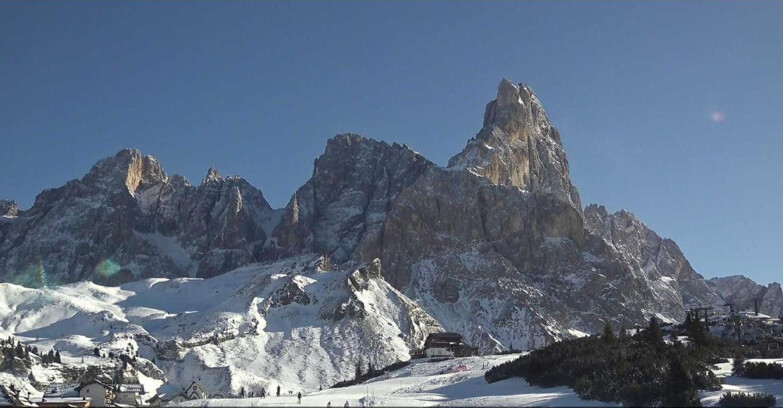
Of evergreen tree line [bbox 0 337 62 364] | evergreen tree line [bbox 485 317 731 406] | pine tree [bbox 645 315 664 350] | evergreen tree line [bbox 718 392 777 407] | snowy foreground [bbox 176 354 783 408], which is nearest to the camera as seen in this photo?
evergreen tree line [bbox 718 392 777 407]

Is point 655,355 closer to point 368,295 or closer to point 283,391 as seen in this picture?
point 283,391

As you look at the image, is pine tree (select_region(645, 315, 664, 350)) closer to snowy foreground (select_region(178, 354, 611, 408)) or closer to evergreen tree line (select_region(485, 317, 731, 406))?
evergreen tree line (select_region(485, 317, 731, 406))

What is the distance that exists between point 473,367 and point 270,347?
72205mm

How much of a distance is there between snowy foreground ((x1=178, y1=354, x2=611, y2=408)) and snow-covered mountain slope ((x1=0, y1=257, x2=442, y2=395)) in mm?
60712

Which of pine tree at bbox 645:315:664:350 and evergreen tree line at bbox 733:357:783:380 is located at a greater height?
pine tree at bbox 645:315:664:350

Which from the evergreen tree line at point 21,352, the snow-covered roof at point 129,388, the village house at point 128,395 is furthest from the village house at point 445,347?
the evergreen tree line at point 21,352

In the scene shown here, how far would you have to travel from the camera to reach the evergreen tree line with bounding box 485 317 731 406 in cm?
5459

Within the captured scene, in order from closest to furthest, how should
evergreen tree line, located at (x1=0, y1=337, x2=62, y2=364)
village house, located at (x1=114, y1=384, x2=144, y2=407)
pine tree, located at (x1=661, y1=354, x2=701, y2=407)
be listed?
pine tree, located at (x1=661, y1=354, x2=701, y2=407) < village house, located at (x1=114, y1=384, x2=144, y2=407) < evergreen tree line, located at (x1=0, y1=337, x2=62, y2=364)

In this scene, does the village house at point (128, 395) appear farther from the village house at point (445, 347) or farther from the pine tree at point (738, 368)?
the pine tree at point (738, 368)

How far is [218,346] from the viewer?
528 feet

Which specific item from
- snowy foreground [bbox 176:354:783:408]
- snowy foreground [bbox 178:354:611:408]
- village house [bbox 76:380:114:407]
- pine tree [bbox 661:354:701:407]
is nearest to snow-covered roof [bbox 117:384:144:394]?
village house [bbox 76:380:114:407]

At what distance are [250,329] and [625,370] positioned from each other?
11726 centimetres

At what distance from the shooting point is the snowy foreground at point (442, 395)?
58.4 m

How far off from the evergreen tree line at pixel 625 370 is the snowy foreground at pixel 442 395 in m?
1.34
